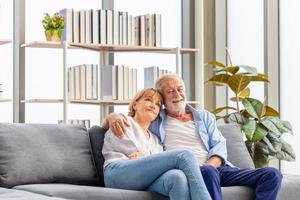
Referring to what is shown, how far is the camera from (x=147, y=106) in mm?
3986

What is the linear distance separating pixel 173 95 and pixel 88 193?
986 millimetres

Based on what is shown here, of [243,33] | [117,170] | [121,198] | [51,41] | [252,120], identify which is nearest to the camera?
[121,198]

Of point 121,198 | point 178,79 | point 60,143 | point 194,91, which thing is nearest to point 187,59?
→ point 194,91

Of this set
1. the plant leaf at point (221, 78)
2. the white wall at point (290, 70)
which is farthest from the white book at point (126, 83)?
the white wall at point (290, 70)

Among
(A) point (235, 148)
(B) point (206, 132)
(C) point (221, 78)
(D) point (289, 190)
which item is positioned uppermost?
(C) point (221, 78)

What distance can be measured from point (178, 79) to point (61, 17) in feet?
6.29

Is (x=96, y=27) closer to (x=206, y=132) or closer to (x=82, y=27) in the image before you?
(x=82, y=27)

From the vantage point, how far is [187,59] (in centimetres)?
672

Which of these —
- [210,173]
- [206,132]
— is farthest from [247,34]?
[210,173]

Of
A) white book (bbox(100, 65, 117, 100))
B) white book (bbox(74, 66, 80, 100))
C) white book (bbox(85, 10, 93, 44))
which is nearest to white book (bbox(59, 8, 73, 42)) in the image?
white book (bbox(85, 10, 93, 44))

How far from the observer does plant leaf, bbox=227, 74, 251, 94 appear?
5.41 metres

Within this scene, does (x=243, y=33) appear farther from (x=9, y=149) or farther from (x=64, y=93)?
(x=9, y=149)

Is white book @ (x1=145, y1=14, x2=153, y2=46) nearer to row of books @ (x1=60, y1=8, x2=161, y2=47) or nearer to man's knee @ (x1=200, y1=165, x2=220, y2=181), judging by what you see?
row of books @ (x1=60, y1=8, x2=161, y2=47)

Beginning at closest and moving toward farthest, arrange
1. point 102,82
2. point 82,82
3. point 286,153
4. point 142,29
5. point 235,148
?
1. point 235,148
2. point 286,153
3. point 82,82
4. point 102,82
5. point 142,29
